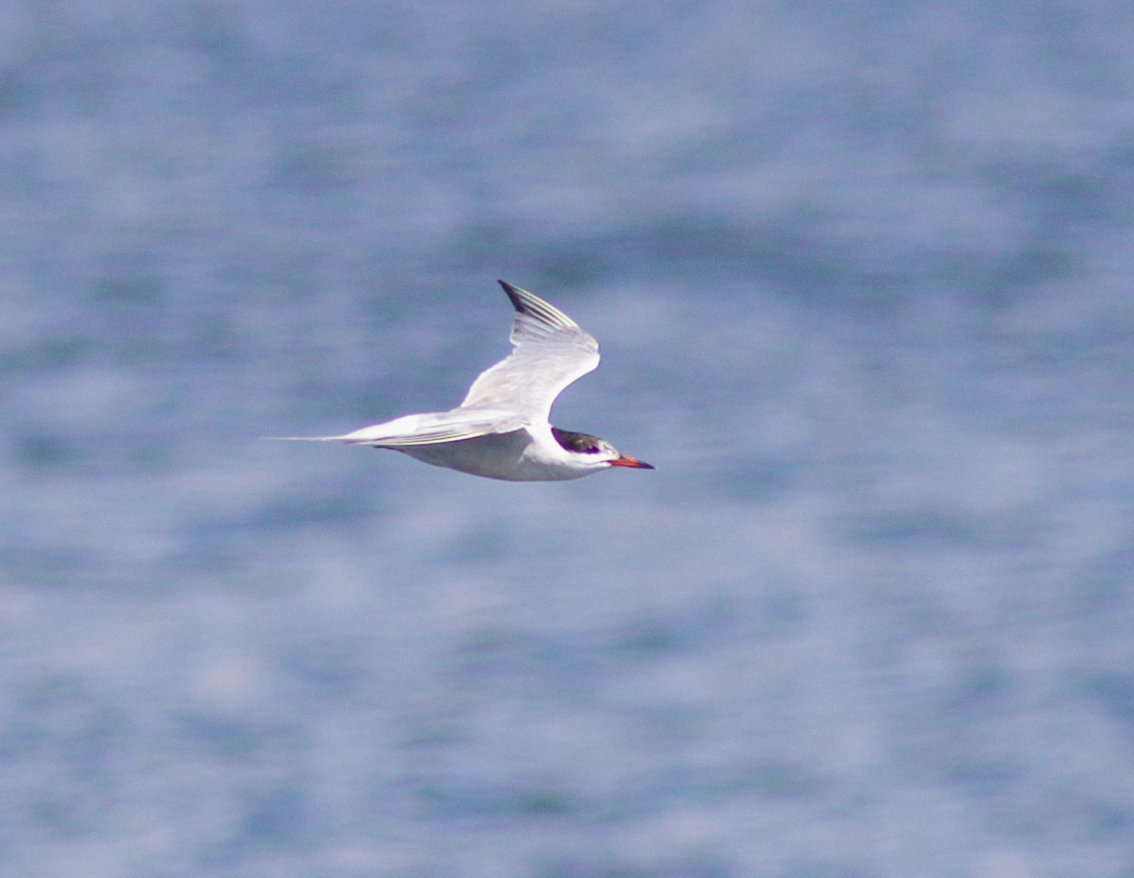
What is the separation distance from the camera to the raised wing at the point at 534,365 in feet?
26.3

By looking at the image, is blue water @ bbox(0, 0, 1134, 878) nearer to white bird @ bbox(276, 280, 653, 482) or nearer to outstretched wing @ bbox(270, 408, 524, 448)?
white bird @ bbox(276, 280, 653, 482)

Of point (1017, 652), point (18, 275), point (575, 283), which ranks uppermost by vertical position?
point (18, 275)

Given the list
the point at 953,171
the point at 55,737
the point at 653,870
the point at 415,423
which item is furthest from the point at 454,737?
the point at 953,171

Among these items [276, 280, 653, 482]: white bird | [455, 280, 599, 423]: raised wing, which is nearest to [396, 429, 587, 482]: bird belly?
[276, 280, 653, 482]: white bird

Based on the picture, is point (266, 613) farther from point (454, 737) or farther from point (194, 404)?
point (194, 404)

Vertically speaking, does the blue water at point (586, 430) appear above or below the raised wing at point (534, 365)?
above

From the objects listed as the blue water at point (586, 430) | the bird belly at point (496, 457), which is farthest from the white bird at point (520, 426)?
the blue water at point (586, 430)

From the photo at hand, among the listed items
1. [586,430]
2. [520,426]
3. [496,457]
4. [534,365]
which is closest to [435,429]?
[520,426]

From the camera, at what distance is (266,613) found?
18.3 meters

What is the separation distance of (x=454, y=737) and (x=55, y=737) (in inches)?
147

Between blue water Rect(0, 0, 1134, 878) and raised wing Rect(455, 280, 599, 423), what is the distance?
7627 mm

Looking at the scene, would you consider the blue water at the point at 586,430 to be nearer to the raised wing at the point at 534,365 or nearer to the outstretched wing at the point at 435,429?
the raised wing at the point at 534,365

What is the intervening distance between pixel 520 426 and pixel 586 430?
12.1 metres

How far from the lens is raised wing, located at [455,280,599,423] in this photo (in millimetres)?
8016
